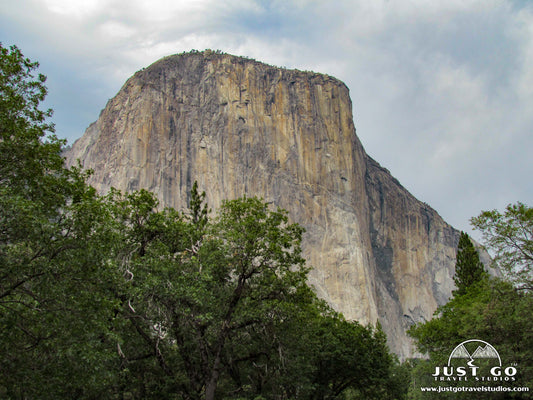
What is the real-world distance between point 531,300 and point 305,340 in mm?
8584

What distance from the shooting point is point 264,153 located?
82562 mm

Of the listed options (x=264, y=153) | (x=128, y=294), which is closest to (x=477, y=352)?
(x=128, y=294)

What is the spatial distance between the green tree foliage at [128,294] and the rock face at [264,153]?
53545 millimetres

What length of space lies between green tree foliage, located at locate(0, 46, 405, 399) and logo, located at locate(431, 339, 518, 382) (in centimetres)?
495

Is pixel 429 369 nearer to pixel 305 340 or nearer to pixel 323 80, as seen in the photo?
pixel 305 340

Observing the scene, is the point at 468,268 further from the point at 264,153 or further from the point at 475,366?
the point at 264,153

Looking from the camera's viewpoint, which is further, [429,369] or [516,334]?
[429,369]

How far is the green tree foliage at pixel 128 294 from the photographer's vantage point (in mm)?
11562

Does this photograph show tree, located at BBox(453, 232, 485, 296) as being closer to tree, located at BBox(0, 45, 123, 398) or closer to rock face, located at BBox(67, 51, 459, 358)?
rock face, located at BBox(67, 51, 459, 358)

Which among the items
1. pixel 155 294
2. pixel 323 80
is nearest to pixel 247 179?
pixel 323 80

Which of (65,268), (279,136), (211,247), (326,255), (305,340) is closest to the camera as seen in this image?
(65,268)

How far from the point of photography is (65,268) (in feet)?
37.8

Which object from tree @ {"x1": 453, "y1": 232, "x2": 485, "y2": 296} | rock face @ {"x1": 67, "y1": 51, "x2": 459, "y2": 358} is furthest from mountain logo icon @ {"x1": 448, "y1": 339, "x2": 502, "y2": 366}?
rock face @ {"x1": 67, "y1": 51, "x2": 459, "y2": 358}

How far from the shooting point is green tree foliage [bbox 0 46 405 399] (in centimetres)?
1156
